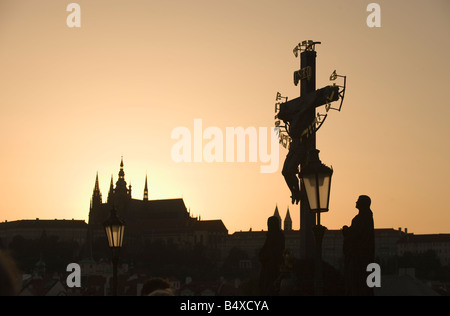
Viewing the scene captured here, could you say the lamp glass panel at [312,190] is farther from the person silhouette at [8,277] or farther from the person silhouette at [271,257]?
the person silhouette at [271,257]

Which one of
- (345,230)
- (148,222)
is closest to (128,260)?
(148,222)

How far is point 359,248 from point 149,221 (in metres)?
182

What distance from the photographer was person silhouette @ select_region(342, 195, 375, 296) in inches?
490

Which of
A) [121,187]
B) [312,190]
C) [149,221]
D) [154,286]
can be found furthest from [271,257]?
[149,221]

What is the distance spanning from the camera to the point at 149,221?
193000 mm

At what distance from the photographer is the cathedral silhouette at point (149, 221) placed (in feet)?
609

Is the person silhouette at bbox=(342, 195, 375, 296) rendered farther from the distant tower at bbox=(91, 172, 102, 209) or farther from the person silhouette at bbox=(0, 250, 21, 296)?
the distant tower at bbox=(91, 172, 102, 209)

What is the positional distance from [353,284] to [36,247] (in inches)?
6230

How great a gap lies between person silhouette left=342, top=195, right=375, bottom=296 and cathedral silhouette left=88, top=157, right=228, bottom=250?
170 metres

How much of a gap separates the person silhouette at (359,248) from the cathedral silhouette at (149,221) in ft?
557

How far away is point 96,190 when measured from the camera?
189500 millimetres

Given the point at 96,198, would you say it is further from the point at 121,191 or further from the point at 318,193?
the point at 318,193

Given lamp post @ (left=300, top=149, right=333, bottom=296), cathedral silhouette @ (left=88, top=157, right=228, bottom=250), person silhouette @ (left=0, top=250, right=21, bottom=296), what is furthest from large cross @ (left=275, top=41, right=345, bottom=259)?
cathedral silhouette @ (left=88, top=157, right=228, bottom=250)
